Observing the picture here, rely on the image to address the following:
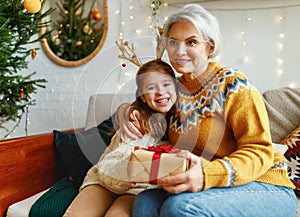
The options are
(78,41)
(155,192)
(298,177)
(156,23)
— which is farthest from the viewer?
(78,41)

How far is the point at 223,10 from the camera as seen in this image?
6.61 feet

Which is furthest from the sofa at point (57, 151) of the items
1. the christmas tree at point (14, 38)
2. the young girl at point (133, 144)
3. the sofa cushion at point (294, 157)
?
the christmas tree at point (14, 38)

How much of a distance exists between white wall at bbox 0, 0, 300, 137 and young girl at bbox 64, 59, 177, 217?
0.08 metres

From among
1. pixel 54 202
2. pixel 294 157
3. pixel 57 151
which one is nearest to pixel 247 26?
pixel 294 157

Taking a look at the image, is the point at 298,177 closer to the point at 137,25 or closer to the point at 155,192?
the point at 155,192

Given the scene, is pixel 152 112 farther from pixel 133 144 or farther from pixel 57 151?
pixel 57 151

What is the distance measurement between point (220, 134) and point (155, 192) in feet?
0.91

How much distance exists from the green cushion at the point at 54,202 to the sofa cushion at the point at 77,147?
8 cm

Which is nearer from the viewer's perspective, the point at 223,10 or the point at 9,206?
the point at 9,206

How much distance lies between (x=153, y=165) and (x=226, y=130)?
0.30 metres

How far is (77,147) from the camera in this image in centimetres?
162

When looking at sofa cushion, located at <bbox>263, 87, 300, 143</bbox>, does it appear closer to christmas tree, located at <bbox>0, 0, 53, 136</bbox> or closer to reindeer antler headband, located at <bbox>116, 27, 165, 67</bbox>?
reindeer antler headband, located at <bbox>116, 27, 165, 67</bbox>

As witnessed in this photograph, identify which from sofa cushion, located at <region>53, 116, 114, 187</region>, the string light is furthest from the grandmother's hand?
the string light

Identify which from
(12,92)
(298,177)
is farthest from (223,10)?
(12,92)
